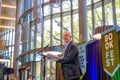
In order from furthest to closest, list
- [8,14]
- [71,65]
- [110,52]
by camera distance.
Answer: [8,14]
[71,65]
[110,52]

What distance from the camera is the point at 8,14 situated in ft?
60.7

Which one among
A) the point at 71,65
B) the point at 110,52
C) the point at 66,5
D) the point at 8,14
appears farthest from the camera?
the point at 8,14

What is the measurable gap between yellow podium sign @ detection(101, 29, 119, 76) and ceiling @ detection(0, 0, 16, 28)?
588 inches

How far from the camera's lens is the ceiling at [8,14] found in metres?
17.1

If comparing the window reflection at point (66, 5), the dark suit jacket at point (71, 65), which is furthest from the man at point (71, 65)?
the window reflection at point (66, 5)

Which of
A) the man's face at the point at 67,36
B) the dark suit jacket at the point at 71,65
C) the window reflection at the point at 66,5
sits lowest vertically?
the dark suit jacket at the point at 71,65

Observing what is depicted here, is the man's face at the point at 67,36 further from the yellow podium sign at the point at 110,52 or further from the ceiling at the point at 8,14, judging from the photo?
the ceiling at the point at 8,14

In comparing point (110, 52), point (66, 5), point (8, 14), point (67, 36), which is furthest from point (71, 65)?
point (8, 14)

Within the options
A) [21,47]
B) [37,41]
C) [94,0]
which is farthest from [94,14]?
[21,47]

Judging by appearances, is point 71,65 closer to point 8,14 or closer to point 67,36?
point 67,36

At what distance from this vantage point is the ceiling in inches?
674

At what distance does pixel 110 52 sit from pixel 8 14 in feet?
55.4

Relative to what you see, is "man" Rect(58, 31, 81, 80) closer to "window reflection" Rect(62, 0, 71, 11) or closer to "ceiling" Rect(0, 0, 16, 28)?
"window reflection" Rect(62, 0, 71, 11)

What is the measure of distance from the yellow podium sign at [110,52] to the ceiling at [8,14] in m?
14.9
